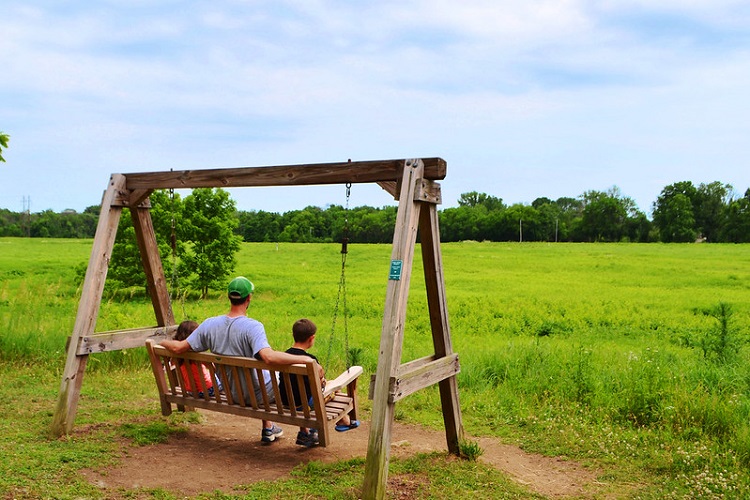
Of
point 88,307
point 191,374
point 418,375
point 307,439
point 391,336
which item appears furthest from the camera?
point 88,307

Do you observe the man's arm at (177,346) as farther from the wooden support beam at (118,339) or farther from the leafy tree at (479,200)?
the leafy tree at (479,200)

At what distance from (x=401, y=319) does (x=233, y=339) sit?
163 centimetres

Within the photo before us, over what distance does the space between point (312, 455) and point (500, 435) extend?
7.22 ft

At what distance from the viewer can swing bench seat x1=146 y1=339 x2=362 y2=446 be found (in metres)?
5.64

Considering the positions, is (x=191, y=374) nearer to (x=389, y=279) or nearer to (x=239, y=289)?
(x=239, y=289)

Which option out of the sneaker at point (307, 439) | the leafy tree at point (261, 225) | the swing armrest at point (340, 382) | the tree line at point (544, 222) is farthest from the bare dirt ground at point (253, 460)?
the leafy tree at point (261, 225)

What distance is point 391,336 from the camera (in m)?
5.16

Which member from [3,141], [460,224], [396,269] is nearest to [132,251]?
[3,141]

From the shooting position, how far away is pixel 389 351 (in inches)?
203

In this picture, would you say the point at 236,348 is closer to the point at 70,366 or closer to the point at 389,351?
the point at 389,351

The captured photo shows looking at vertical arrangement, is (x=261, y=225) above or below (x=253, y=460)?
above

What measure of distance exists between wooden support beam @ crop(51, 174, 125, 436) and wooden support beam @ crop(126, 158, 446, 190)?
1.07ft

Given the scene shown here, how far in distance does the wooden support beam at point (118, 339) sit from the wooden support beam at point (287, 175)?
161 cm

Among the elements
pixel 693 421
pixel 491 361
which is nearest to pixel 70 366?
pixel 491 361
